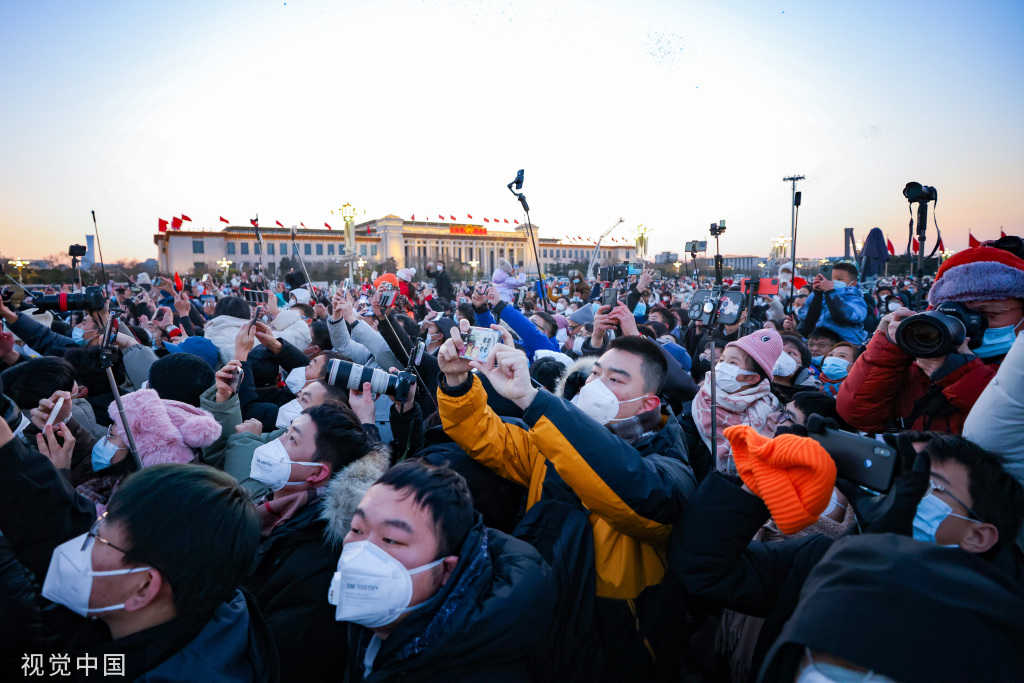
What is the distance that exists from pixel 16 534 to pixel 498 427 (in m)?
1.74

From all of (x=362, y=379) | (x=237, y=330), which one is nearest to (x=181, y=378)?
(x=362, y=379)

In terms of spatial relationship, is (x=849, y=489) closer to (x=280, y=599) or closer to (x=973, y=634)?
(x=973, y=634)

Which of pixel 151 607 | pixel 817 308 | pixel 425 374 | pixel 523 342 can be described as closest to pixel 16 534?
pixel 151 607

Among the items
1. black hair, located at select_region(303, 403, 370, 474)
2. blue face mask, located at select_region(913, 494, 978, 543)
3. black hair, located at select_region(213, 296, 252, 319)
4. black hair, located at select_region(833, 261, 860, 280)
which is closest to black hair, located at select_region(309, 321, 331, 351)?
black hair, located at select_region(213, 296, 252, 319)

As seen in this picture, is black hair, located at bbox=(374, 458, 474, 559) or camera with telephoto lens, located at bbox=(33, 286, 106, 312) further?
camera with telephoto lens, located at bbox=(33, 286, 106, 312)

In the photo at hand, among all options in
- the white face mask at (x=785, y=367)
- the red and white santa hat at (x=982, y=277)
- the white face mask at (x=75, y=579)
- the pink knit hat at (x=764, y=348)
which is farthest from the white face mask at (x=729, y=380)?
the white face mask at (x=75, y=579)

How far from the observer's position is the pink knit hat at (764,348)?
310 cm

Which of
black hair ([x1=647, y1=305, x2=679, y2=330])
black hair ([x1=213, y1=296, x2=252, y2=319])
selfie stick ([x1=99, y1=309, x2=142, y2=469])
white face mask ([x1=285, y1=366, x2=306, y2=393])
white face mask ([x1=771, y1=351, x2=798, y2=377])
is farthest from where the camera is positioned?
black hair ([x1=647, y1=305, x2=679, y2=330])

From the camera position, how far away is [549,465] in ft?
7.47

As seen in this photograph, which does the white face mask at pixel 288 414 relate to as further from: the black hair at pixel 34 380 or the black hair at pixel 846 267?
the black hair at pixel 846 267

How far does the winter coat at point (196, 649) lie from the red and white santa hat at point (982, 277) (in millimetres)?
2968

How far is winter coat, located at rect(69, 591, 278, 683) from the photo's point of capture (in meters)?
1.35

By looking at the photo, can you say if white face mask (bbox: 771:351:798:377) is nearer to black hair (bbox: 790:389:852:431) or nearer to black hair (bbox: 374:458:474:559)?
black hair (bbox: 790:389:852:431)

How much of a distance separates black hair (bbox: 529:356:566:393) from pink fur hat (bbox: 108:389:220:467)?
203 cm
